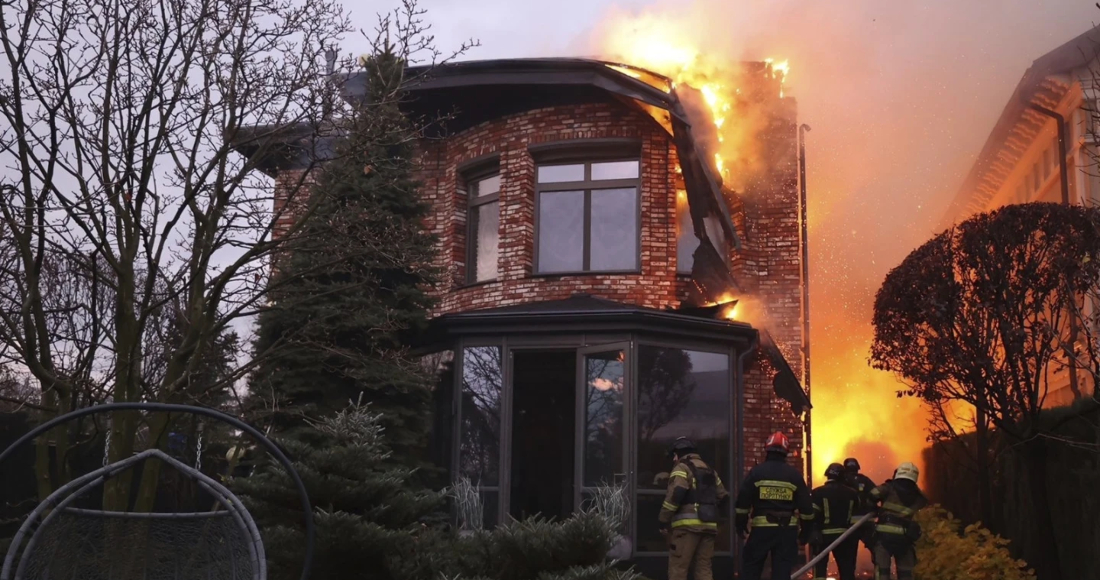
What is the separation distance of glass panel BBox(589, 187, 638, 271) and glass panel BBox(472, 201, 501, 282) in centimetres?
163

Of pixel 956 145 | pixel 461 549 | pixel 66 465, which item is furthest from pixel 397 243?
pixel 956 145

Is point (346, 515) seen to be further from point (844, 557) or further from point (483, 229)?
point (483, 229)

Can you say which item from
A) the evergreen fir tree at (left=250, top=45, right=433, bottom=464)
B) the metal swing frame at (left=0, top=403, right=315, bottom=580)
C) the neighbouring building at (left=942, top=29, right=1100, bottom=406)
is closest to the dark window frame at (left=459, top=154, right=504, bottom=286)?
the evergreen fir tree at (left=250, top=45, right=433, bottom=464)

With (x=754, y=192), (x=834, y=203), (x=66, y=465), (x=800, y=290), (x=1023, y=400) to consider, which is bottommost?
(x=66, y=465)

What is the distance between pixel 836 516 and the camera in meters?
12.7

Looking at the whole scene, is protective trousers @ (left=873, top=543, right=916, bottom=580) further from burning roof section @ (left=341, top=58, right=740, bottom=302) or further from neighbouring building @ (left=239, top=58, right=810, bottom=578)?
burning roof section @ (left=341, top=58, right=740, bottom=302)

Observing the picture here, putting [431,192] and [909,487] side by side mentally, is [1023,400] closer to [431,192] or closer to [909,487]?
[909,487]

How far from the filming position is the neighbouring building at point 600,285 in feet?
46.3

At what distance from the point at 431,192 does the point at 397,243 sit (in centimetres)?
570

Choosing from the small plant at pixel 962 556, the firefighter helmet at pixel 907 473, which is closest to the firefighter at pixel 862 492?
the small plant at pixel 962 556

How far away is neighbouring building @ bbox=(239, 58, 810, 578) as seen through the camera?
555 inches

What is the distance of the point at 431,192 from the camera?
1775cm

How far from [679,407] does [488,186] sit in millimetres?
5291

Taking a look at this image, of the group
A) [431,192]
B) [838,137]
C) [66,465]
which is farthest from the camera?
[838,137]
